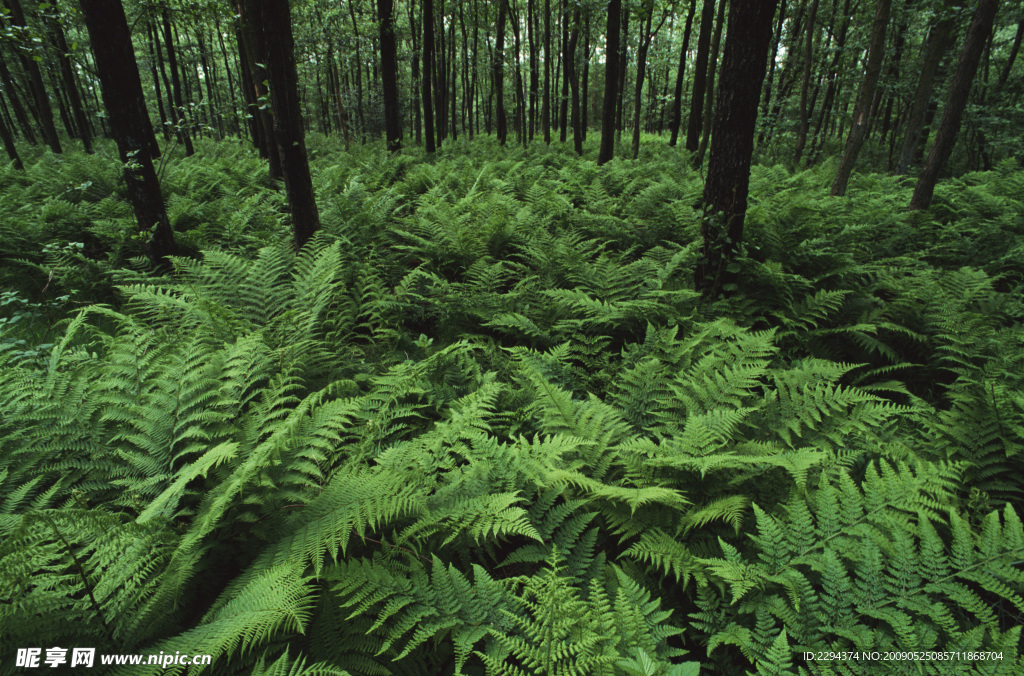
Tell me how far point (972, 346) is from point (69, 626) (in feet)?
19.0

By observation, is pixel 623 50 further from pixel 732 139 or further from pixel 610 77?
pixel 732 139

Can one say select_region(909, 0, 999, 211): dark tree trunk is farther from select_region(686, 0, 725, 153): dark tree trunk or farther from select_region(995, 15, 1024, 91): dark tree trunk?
select_region(995, 15, 1024, 91): dark tree trunk

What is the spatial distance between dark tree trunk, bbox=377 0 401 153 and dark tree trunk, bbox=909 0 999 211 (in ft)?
37.1

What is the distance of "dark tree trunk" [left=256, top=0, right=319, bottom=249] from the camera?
178 inches

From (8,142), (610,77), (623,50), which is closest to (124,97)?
(8,142)

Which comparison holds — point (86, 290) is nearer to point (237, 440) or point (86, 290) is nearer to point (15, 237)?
point (15, 237)

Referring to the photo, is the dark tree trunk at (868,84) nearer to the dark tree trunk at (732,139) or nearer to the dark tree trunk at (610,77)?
the dark tree trunk at (610,77)

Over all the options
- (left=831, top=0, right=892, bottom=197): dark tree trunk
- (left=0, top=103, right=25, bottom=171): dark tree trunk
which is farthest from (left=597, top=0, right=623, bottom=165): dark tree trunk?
(left=0, top=103, right=25, bottom=171): dark tree trunk

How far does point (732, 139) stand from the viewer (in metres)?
4.27

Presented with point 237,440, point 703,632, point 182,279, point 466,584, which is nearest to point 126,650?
point 237,440

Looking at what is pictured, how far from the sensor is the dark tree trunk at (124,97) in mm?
4172

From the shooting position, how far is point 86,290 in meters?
5.09

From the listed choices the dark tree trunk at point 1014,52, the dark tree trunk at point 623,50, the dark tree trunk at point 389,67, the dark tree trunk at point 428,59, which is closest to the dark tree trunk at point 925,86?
the dark tree trunk at point 1014,52

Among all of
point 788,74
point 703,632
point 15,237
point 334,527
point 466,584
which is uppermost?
point 788,74
